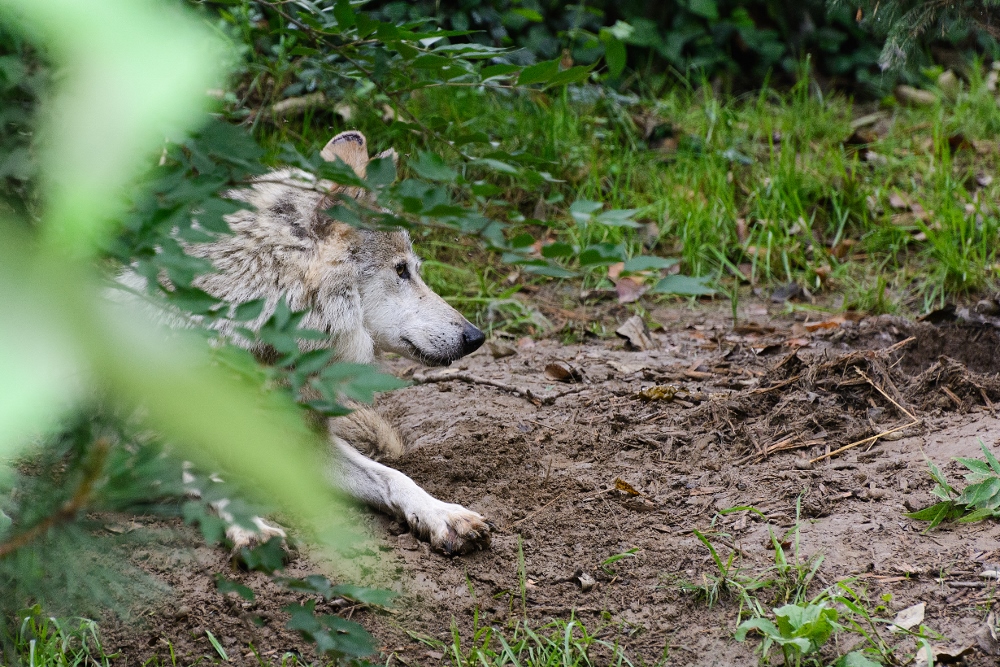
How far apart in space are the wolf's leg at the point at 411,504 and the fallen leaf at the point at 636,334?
174cm

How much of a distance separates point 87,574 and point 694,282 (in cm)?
92

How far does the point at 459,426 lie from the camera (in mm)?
3686

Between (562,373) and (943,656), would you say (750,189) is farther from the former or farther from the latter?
(943,656)

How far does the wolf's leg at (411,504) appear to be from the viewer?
9.30 feet

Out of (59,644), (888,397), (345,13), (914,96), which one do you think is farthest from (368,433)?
(914,96)

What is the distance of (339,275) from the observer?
10.9 feet

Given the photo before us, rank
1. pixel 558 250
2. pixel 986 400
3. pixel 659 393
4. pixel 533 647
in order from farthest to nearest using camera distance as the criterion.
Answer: pixel 659 393, pixel 986 400, pixel 533 647, pixel 558 250

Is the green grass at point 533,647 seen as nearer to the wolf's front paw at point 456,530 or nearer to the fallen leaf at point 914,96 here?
the wolf's front paw at point 456,530

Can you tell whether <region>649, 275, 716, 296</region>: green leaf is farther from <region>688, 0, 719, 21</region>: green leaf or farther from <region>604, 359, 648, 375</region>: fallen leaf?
<region>688, 0, 719, 21</region>: green leaf

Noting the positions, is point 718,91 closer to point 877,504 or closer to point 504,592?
point 877,504

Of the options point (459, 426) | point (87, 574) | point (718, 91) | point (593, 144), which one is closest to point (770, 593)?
point (459, 426)

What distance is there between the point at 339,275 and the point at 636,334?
75.9 inches

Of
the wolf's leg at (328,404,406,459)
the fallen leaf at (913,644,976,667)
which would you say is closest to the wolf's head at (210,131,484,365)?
the wolf's leg at (328,404,406,459)

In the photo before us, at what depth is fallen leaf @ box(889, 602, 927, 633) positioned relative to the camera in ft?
7.34
